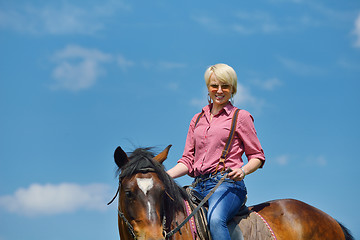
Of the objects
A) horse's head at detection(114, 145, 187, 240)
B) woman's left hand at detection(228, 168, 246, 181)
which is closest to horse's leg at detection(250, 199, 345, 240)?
woman's left hand at detection(228, 168, 246, 181)

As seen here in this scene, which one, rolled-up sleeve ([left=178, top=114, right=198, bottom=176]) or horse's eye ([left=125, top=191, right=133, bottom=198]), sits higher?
rolled-up sleeve ([left=178, top=114, right=198, bottom=176])

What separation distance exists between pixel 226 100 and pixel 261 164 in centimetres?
103

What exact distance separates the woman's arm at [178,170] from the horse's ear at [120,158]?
2.77 feet

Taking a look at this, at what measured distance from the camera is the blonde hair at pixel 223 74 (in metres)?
6.34

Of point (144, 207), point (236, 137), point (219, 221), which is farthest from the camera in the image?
point (236, 137)

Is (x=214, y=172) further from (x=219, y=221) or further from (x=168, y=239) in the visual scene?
(x=168, y=239)

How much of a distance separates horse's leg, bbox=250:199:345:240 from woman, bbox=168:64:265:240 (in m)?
0.87

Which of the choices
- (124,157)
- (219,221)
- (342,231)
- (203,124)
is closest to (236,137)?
(203,124)

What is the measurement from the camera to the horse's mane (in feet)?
18.0

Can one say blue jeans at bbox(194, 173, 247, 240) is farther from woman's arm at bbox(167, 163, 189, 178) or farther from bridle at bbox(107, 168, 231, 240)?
woman's arm at bbox(167, 163, 189, 178)

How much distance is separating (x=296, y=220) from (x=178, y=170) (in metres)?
2.02

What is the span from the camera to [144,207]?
17.0 feet

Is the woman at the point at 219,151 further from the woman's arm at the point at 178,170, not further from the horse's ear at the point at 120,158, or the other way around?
the horse's ear at the point at 120,158

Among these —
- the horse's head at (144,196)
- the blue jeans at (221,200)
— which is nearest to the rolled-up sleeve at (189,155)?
the blue jeans at (221,200)
